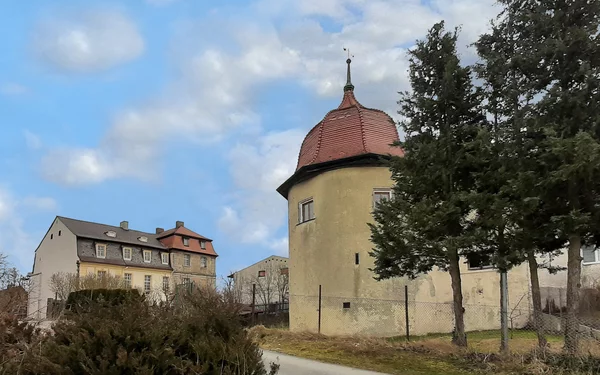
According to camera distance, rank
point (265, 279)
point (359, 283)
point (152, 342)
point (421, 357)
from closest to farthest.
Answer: point (152, 342), point (421, 357), point (359, 283), point (265, 279)

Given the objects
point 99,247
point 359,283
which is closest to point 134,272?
point 99,247

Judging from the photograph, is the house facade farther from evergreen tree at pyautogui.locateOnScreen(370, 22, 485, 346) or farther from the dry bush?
the dry bush

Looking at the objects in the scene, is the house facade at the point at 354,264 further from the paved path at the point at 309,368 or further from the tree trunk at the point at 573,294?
the tree trunk at the point at 573,294

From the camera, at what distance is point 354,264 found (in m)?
18.4

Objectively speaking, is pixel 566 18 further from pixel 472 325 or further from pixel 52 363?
pixel 472 325

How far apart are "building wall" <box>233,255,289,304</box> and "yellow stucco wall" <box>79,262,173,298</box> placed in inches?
284

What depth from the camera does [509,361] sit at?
9164mm

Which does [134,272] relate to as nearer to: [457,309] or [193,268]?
[193,268]

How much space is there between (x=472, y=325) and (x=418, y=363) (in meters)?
10.8

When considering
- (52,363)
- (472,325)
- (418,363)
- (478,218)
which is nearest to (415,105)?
(478,218)

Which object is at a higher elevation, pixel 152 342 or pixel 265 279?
pixel 152 342

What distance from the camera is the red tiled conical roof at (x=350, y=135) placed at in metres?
19.5

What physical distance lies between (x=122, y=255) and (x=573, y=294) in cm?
4412

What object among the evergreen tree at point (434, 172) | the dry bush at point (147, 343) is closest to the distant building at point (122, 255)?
the evergreen tree at point (434, 172)
